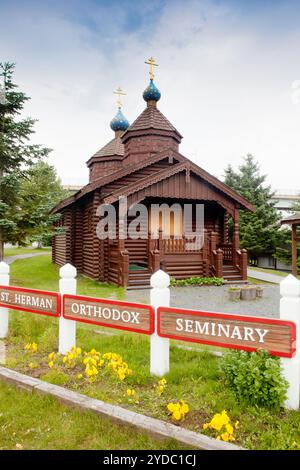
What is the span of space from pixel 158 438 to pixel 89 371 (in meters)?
1.41

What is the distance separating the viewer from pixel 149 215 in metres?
15.8

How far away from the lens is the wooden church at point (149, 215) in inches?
537

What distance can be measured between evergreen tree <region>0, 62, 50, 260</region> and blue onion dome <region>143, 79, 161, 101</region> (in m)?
7.49

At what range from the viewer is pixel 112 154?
21891 millimetres

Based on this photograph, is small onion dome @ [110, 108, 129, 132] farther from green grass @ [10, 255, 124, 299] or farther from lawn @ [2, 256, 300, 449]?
lawn @ [2, 256, 300, 449]

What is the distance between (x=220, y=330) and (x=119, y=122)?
899 inches

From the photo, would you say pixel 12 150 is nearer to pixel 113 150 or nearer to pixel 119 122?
pixel 113 150

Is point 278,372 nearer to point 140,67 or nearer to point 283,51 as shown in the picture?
point 283,51

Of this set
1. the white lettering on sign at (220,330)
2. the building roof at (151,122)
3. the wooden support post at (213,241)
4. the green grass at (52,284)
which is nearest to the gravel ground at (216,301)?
the green grass at (52,284)

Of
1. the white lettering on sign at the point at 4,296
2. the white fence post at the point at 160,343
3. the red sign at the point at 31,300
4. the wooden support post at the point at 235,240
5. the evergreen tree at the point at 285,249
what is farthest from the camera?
the evergreen tree at the point at 285,249

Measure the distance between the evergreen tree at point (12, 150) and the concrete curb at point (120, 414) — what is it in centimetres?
947

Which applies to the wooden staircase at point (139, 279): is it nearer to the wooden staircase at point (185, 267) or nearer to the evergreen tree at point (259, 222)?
the wooden staircase at point (185, 267)

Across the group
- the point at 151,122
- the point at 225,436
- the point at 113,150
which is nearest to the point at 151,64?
the point at 151,122

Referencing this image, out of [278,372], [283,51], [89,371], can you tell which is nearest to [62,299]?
[89,371]
